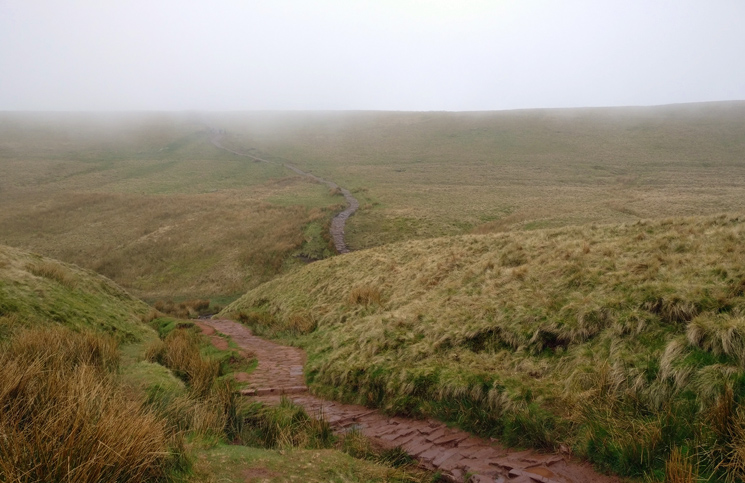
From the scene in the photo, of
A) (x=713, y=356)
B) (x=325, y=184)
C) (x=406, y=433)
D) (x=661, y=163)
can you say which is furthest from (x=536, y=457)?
(x=661, y=163)

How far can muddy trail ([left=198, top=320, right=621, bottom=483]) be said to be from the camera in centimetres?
575

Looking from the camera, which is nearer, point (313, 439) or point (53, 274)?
point (313, 439)

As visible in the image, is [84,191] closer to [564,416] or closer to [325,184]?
[325,184]

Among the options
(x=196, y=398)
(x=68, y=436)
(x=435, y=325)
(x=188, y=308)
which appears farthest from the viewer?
(x=188, y=308)

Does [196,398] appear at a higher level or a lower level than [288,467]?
lower

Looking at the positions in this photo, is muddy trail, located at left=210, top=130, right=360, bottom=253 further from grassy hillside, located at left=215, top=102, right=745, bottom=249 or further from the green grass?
the green grass

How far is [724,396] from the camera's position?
542cm

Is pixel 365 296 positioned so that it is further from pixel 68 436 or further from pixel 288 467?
pixel 68 436

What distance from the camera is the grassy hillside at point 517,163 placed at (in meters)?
41.4

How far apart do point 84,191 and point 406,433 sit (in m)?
69.1

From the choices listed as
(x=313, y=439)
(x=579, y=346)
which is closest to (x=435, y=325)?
(x=579, y=346)

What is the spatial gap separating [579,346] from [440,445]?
127 inches

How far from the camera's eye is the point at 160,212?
53469 mm

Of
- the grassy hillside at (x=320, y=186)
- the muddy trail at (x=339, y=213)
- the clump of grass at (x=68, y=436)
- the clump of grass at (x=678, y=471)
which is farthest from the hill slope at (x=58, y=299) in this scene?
the muddy trail at (x=339, y=213)
